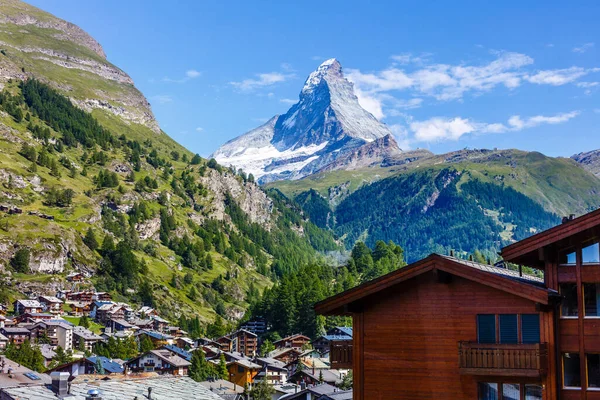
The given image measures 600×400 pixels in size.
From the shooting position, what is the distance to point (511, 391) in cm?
2402

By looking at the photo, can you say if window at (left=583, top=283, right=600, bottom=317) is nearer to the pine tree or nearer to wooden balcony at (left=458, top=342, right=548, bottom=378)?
wooden balcony at (left=458, top=342, right=548, bottom=378)

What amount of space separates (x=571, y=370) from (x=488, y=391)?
245 cm

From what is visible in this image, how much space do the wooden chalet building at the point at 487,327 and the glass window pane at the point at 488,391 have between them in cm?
3

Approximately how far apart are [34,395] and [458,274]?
33.7 meters

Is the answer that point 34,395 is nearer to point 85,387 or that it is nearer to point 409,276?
point 85,387

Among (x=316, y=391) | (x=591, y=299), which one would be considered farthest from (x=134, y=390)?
(x=316, y=391)

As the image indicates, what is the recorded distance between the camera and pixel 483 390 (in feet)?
79.8

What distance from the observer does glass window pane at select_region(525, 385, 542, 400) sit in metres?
23.7

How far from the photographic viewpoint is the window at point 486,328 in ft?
79.5

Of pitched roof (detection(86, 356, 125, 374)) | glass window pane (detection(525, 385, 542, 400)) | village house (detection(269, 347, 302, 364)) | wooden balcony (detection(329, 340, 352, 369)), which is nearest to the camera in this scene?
glass window pane (detection(525, 385, 542, 400))

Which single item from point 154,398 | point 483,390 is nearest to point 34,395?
point 154,398

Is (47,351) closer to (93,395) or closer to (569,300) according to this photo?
(93,395)

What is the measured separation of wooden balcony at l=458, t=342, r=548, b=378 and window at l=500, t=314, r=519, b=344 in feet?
1.89

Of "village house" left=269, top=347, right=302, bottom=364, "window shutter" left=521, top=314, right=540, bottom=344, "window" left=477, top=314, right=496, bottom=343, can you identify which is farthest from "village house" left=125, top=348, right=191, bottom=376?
"window shutter" left=521, top=314, right=540, bottom=344
